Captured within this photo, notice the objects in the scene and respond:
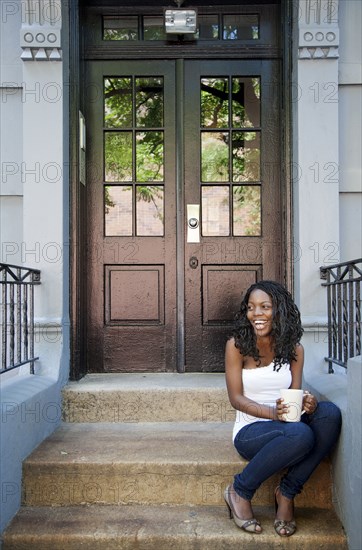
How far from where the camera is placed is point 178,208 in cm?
482

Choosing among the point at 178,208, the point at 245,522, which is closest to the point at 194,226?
the point at 178,208

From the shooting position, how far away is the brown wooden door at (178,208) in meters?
4.80

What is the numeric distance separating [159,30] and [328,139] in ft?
5.65

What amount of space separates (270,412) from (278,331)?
47cm

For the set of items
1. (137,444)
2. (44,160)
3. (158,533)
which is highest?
(44,160)

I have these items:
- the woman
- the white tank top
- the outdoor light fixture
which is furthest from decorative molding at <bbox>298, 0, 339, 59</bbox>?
the white tank top

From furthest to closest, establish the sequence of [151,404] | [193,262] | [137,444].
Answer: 1. [193,262]
2. [151,404]
3. [137,444]

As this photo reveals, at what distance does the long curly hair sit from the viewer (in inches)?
129

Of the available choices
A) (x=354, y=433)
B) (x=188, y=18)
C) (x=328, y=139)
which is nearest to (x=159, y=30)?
(x=188, y=18)

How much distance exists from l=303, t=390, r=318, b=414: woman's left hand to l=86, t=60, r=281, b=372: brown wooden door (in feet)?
5.60

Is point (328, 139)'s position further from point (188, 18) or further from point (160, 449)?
point (160, 449)

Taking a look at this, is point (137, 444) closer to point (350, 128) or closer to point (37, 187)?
point (37, 187)

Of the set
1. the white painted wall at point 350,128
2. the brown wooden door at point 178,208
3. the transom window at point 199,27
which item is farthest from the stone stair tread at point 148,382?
the transom window at point 199,27

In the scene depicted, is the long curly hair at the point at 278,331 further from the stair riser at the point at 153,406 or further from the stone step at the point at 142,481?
the stair riser at the point at 153,406
